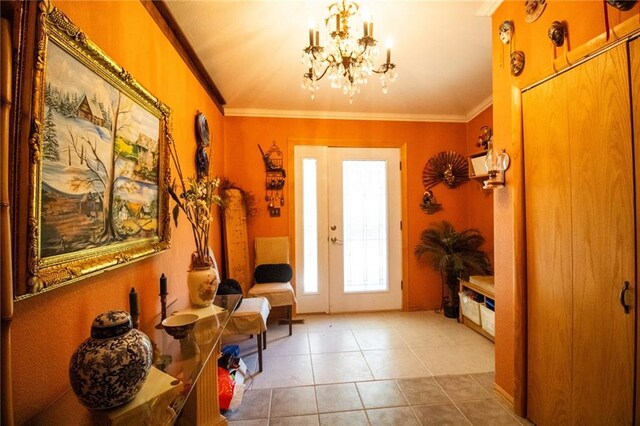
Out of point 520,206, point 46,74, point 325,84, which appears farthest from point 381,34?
point 46,74

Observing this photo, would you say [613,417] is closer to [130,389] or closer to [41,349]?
[130,389]

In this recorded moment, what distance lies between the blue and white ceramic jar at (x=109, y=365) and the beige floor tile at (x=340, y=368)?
1.58 metres

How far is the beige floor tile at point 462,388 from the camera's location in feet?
6.14

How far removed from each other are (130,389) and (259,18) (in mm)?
2100

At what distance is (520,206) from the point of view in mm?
1630

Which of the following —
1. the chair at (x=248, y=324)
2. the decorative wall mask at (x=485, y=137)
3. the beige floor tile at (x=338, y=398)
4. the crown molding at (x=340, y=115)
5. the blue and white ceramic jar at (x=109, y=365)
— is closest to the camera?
the blue and white ceramic jar at (x=109, y=365)

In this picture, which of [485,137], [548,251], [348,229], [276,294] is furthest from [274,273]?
[485,137]

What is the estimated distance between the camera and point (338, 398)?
1867 millimetres

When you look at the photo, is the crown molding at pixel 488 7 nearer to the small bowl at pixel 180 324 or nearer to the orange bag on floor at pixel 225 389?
the small bowl at pixel 180 324

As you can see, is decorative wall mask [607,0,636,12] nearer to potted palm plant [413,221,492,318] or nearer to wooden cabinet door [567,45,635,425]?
wooden cabinet door [567,45,635,425]

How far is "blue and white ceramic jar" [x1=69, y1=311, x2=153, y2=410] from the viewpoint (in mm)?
740

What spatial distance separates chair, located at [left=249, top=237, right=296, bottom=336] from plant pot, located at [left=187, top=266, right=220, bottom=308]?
1255mm

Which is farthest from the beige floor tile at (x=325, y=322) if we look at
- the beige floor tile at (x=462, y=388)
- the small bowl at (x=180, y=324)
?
the small bowl at (x=180, y=324)

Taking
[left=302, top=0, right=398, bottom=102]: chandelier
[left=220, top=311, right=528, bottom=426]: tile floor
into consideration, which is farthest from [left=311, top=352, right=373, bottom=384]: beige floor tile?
[left=302, top=0, right=398, bottom=102]: chandelier
